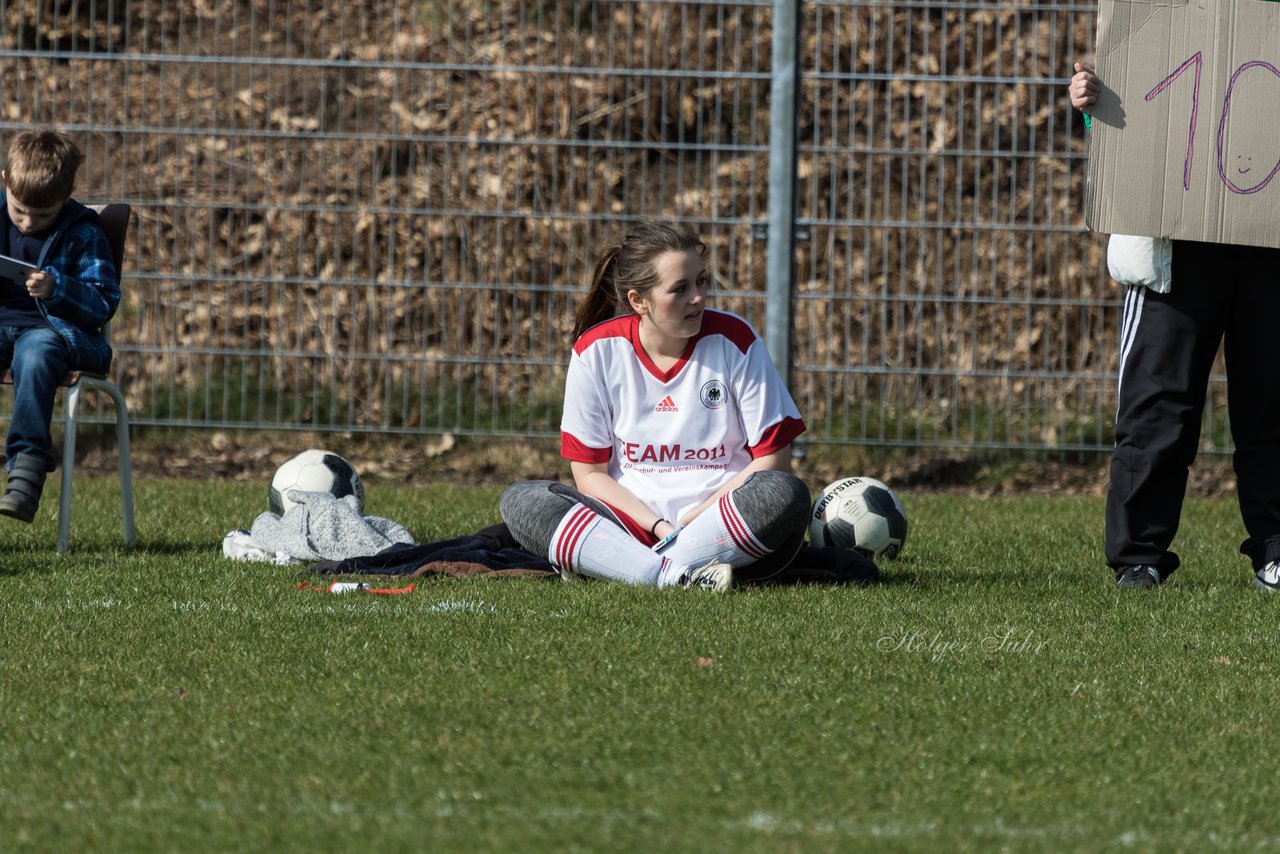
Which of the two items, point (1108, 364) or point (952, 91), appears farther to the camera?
point (952, 91)

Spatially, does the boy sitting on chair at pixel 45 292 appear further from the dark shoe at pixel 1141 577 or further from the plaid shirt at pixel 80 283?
the dark shoe at pixel 1141 577

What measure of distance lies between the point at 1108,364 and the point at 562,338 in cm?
293

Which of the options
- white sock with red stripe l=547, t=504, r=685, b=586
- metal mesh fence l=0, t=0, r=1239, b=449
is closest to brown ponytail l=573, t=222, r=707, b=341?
white sock with red stripe l=547, t=504, r=685, b=586

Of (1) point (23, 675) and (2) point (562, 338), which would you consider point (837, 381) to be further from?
(1) point (23, 675)

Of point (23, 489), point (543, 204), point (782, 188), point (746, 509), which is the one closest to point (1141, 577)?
point (746, 509)

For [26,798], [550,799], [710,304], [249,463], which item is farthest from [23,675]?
[710,304]

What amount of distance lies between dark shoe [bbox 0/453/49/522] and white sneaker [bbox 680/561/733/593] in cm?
207

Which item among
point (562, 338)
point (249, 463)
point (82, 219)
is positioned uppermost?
point (82, 219)

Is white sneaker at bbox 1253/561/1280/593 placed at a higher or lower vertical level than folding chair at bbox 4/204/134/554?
lower

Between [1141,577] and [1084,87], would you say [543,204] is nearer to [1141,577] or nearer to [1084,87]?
[1084,87]

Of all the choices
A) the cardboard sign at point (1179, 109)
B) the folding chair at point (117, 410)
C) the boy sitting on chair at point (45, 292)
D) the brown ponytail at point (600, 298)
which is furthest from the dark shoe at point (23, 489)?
the cardboard sign at point (1179, 109)

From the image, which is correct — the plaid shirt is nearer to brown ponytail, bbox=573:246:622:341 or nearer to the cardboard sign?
brown ponytail, bbox=573:246:622:341

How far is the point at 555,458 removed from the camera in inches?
343

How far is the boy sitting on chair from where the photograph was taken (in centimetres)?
562
